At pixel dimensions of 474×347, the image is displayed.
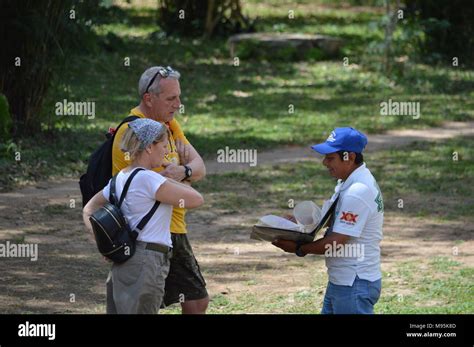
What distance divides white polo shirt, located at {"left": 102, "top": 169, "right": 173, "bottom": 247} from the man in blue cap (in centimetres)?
85

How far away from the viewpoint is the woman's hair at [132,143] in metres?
5.34

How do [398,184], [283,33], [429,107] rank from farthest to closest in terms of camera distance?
[283,33]
[429,107]
[398,184]

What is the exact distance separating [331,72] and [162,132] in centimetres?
1388

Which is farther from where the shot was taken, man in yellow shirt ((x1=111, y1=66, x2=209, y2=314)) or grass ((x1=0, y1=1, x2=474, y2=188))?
grass ((x1=0, y1=1, x2=474, y2=188))

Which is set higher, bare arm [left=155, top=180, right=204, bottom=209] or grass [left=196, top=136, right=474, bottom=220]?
bare arm [left=155, top=180, right=204, bottom=209]

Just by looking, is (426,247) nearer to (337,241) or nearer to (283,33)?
(337,241)

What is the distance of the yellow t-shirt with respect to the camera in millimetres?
5684

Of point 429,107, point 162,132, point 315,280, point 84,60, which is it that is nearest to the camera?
point 162,132

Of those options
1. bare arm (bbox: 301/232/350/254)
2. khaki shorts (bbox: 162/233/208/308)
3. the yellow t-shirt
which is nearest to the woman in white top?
the yellow t-shirt

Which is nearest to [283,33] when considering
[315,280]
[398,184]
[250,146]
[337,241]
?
[250,146]

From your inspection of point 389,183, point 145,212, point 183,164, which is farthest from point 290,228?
point 389,183

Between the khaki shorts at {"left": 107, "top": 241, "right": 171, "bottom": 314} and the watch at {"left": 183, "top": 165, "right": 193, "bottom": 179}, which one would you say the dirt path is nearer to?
the watch at {"left": 183, "top": 165, "right": 193, "bottom": 179}

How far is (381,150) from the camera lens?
13547 mm

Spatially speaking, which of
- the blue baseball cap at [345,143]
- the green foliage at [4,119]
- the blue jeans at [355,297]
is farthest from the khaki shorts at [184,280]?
the green foliage at [4,119]
